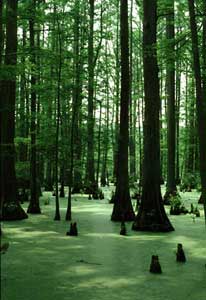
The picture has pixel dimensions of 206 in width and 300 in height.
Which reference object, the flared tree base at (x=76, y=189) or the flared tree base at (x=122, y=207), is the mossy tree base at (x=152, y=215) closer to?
the flared tree base at (x=122, y=207)

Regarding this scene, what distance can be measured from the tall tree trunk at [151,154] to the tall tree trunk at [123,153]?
1.53 meters

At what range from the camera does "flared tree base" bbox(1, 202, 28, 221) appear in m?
10.9

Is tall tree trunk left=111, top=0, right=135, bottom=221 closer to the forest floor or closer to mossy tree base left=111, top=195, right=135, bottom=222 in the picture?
mossy tree base left=111, top=195, right=135, bottom=222

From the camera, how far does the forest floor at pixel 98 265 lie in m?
4.70

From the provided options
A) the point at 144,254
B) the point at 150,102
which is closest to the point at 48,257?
the point at 144,254

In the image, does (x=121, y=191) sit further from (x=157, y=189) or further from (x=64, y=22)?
(x=64, y=22)

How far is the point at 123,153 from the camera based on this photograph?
11578 millimetres

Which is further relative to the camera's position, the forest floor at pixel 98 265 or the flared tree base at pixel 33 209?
the flared tree base at pixel 33 209

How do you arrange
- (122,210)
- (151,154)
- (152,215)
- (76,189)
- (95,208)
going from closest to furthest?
(152,215) < (151,154) < (122,210) < (95,208) < (76,189)

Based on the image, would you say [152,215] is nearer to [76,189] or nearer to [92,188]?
[92,188]

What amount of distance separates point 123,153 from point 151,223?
8.86 ft

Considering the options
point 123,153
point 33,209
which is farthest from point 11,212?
point 123,153

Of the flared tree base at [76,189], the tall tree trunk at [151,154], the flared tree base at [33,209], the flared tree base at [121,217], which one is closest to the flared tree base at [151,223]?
the tall tree trunk at [151,154]

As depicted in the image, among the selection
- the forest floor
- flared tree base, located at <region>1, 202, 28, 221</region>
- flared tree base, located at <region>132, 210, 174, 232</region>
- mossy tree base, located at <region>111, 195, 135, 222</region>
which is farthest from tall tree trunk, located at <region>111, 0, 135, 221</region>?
flared tree base, located at <region>1, 202, 28, 221</region>
